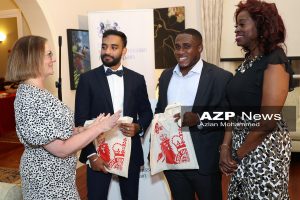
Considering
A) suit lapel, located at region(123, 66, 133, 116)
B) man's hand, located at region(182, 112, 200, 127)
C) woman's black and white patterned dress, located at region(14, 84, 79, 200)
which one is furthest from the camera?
suit lapel, located at region(123, 66, 133, 116)

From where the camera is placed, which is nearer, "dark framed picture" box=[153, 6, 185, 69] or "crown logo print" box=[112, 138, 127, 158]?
"crown logo print" box=[112, 138, 127, 158]

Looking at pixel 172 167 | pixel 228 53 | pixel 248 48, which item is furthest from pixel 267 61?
pixel 228 53

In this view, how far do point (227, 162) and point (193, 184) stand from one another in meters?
0.41

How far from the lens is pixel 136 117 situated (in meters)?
2.27

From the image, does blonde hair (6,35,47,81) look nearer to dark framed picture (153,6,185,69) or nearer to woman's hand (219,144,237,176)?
woman's hand (219,144,237,176)

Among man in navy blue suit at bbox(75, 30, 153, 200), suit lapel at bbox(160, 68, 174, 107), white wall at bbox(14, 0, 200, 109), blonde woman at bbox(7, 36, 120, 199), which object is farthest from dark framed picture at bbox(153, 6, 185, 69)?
blonde woman at bbox(7, 36, 120, 199)

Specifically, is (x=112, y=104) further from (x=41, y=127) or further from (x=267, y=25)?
(x=267, y=25)

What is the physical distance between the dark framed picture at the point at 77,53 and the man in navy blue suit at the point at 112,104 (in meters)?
1.88

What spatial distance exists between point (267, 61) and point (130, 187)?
50.9 inches

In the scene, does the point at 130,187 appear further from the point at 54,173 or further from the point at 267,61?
the point at 267,61

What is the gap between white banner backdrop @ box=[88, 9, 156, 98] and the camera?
3506 millimetres

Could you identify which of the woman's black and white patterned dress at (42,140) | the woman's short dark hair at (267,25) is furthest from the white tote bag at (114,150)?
the woman's short dark hair at (267,25)

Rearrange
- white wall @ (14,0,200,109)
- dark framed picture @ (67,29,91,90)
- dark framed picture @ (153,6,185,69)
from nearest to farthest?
white wall @ (14,0,200,109) < dark framed picture @ (67,29,91,90) < dark framed picture @ (153,6,185,69)

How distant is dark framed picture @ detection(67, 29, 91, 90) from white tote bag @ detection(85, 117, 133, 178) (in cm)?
213
